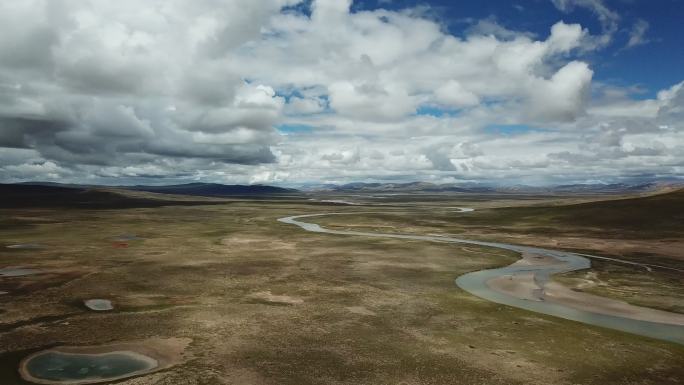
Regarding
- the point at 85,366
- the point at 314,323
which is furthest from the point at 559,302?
the point at 85,366

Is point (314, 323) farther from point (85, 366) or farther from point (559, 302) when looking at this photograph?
point (559, 302)

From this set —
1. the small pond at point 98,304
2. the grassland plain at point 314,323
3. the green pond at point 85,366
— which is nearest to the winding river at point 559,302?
the grassland plain at point 314,323

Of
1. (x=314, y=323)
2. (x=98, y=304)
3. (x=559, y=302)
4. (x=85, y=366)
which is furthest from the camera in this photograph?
(x=559, y=302)

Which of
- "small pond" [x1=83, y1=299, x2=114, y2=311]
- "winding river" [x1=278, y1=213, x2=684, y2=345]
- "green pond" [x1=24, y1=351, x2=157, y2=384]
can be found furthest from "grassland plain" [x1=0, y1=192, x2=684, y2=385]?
"winding river" [x1=278, y1=213, x2=684, y2=345]

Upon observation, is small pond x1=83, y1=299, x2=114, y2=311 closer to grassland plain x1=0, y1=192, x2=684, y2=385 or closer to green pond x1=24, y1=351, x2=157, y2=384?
grassland plain x1=0, y1=192, x2=684, y2=385

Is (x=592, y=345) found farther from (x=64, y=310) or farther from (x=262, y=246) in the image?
(x=262, y=246)

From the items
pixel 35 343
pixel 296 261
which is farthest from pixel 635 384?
pixel 296 261
